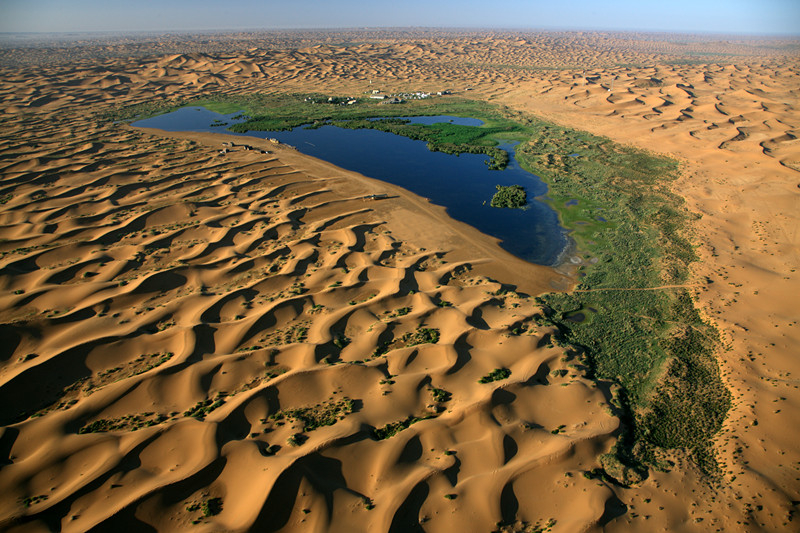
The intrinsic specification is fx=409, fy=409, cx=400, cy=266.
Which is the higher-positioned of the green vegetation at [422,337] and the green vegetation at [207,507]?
the green vegetation at [422,337]

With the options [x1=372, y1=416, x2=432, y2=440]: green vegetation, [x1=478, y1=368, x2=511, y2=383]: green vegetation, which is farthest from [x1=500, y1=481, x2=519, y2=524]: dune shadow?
[x1=478, y1=368, x2=511, y2=383]: green vegetation

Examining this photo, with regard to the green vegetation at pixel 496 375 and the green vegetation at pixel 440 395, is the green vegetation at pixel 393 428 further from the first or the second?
the green vegetation at pixel 496 375

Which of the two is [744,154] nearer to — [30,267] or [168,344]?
[168,344]

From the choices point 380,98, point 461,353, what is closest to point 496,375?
point 461,353

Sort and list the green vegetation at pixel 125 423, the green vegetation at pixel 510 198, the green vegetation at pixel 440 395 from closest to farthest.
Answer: the green vegetation at pixel 125 423 < the green vegetation at pixel 440 395 < the green vegetation at pixel 510 198

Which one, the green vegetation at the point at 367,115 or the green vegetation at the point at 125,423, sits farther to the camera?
the green vegetation at the point at 367,115

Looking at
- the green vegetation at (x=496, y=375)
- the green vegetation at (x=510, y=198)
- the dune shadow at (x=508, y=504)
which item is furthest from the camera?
the green vegetation at (x=510, y=198)

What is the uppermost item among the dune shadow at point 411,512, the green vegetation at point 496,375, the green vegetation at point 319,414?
the green vegetation at point 319,414

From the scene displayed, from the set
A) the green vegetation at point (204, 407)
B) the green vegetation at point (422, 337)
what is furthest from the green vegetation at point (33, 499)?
the green vegetation at point (422, 337)
